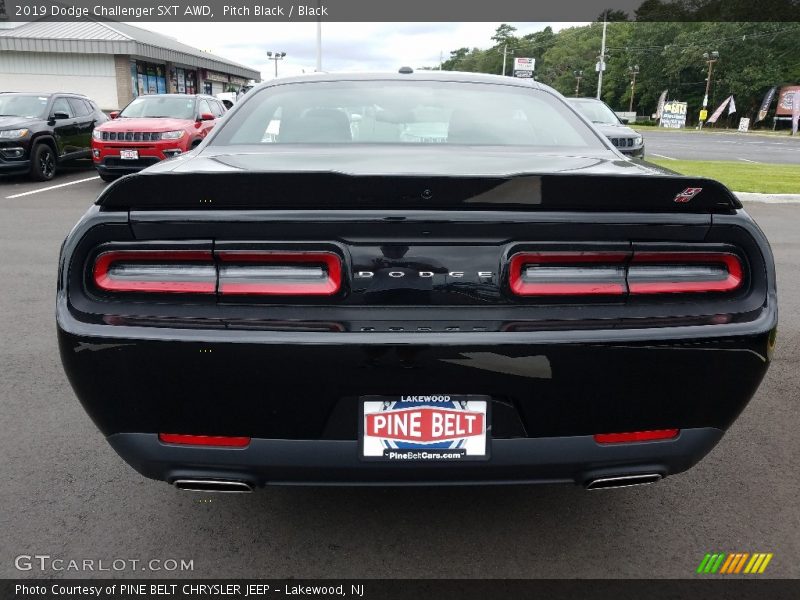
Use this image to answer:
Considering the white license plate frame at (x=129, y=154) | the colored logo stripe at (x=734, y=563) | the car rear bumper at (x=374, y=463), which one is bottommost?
the colored logo stripe at (x=734, y=563)

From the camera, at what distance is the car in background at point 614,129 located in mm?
11918

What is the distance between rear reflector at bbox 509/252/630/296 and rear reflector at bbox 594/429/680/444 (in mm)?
418

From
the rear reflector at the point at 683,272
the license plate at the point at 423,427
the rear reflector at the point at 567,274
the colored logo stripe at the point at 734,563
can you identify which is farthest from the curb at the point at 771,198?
the license plate at the point at 423,427

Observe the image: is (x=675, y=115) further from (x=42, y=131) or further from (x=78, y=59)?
(x=42, y=131)

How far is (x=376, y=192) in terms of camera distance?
1.83 metres

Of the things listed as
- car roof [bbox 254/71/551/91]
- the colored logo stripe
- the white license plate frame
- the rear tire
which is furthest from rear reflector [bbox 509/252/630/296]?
the rear tire

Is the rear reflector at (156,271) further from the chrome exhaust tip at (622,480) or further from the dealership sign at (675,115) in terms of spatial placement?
the dealership sign at (675,115)

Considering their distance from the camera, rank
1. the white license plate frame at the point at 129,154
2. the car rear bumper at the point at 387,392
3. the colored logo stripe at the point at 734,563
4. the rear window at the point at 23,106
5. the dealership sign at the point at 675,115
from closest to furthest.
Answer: the car rear bumper at the point at 387,392 → the colored logo stripe at the point at 734,563 → the white license plate frame at the point at 129,154 → the rear window at the point at 23,106 → the dealership sign at the point at 675,115

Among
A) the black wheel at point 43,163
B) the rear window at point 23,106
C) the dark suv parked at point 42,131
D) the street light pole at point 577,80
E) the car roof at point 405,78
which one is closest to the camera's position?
the car roof at point 405,78

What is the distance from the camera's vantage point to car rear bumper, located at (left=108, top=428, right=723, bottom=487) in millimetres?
1899

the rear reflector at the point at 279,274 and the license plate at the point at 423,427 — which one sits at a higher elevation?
the rear reflector at the point at 279,274

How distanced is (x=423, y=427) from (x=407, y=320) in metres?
0.31

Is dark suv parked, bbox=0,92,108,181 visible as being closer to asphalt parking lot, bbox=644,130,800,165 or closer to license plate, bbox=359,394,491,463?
license plate, bbox=359,394,491,463

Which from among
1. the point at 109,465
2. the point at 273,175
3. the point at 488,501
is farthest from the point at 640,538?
the point at 109,465
